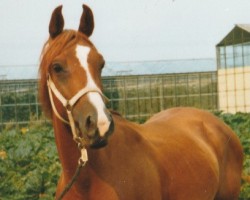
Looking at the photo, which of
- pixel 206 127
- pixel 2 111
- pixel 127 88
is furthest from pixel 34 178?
pixel 127 88

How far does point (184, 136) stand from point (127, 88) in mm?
11902

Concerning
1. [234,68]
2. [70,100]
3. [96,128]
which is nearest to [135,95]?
[234,68]

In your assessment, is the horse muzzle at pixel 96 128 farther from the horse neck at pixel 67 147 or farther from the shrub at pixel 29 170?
the shrub at pixel 29 170

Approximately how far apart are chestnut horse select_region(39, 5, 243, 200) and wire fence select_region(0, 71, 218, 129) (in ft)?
33.1

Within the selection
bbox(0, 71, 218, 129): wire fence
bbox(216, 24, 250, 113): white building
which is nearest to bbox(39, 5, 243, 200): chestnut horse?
bbox(0, 71, 218, 129): wire fence

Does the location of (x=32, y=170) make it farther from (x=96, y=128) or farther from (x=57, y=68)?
(x=96, y=128)

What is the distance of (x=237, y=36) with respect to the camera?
2106 centimetres

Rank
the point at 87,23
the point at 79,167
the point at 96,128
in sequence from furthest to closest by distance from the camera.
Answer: the point at 87,23 → the point at 79,167 → the point at 96,128

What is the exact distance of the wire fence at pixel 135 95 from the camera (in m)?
14.9

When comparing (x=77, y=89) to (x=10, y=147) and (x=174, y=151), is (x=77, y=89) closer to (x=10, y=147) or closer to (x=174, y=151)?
(x=174, y=151)

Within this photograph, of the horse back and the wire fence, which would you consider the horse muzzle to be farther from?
the wire fence

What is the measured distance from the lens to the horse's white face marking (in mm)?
2984

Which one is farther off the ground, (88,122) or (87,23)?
(87,23)

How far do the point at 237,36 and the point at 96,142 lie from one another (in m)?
18.7
